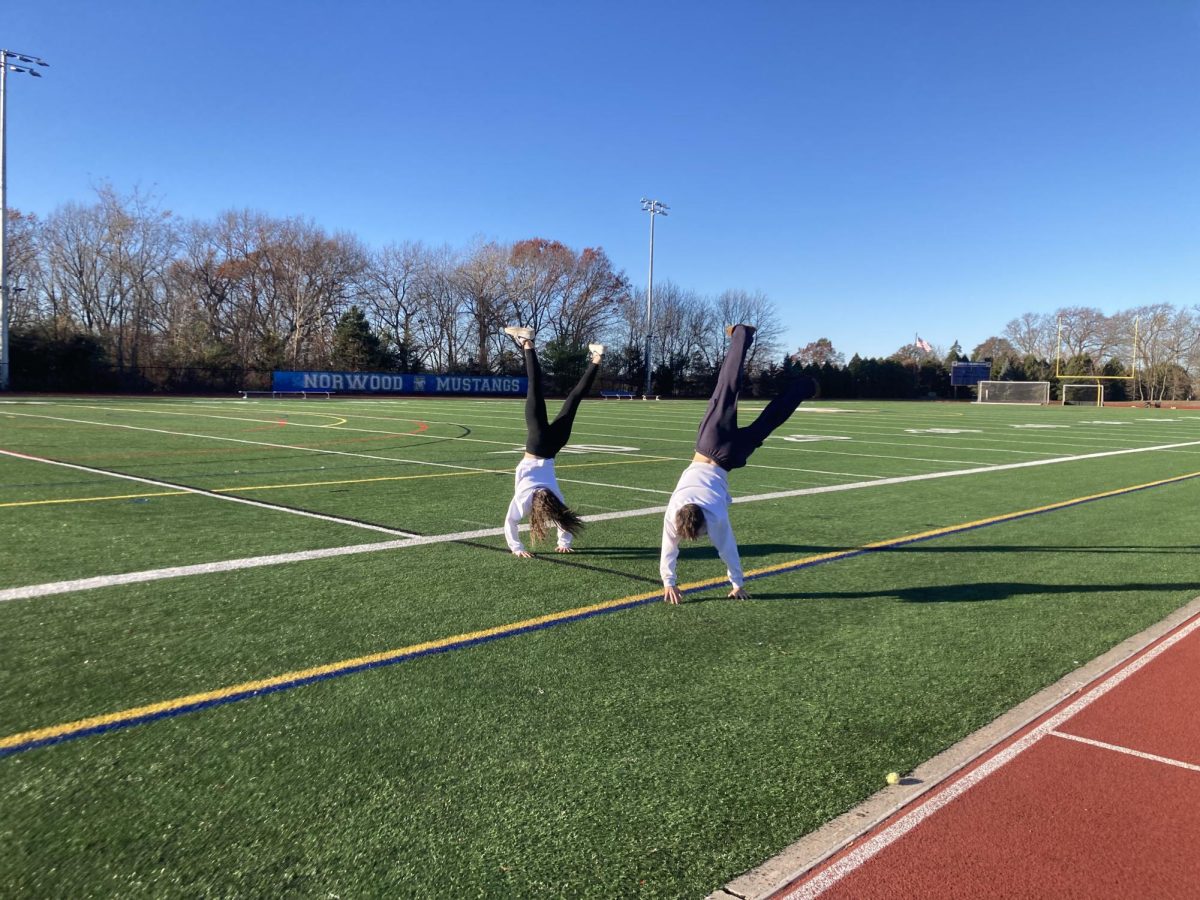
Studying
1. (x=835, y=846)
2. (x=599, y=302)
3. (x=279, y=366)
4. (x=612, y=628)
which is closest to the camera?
(x=835, y=846)

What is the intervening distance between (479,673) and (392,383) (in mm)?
55853

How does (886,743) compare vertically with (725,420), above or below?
below

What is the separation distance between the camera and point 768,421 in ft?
20.5

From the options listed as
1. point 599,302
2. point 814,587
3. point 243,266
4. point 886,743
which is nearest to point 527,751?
point 886,743

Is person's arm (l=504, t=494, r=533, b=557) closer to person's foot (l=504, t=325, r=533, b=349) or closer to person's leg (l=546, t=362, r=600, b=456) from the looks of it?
person's leg (l=546, t=362, r=600, b=456)

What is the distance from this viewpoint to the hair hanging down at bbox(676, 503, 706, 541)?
5.79m

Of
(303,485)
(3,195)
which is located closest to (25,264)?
(3,195)

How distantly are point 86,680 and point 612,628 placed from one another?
10.2 ft

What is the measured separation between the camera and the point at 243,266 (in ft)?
209

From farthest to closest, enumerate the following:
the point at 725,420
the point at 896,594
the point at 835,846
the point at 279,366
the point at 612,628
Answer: the point at 279,366 → the point at 896,594 → the point at 725,420 → the point at 612,628 → the point at 835,846

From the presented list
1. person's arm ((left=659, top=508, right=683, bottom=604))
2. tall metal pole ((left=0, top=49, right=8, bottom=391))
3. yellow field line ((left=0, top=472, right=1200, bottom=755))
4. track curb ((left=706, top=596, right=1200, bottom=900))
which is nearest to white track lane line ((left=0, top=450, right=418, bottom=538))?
yellow field line ((left=0, top=472, right=1200, bottom=755))

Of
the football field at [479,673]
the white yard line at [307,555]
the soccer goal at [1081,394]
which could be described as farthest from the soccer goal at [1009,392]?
the football field at [479,673]

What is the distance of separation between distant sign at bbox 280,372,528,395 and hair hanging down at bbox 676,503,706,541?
51.5m

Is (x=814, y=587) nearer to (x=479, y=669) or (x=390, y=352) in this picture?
(x=479, y=669)
